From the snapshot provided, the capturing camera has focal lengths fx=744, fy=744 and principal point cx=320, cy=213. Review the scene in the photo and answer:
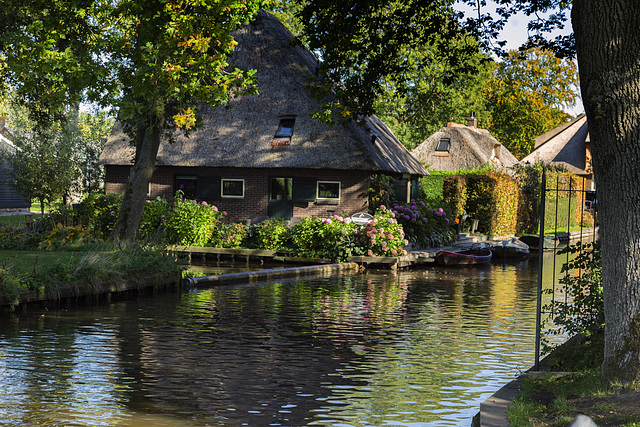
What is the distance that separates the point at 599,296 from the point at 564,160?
173ft

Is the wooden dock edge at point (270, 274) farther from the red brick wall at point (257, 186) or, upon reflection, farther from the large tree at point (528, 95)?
the large tree at point (528, 95)

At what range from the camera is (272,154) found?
2920 cm

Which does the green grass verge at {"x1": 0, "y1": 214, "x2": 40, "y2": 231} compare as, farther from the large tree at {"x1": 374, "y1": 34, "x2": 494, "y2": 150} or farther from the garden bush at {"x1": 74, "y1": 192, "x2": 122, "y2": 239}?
the large tree at {"x1": 374, "y1": 34, "x2": 494, "y2": 150}

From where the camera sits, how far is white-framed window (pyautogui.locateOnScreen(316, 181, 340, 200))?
29.2 meters

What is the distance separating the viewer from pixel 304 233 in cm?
2462

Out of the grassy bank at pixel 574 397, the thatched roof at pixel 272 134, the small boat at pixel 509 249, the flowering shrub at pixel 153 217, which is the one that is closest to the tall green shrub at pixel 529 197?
the small boat at pixel 509 249

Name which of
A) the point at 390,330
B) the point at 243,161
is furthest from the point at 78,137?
the point at 390,330

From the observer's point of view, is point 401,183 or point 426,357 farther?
point 401,183

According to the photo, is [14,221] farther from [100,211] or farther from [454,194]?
[454,194]

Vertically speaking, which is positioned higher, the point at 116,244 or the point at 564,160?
the point at 564,160

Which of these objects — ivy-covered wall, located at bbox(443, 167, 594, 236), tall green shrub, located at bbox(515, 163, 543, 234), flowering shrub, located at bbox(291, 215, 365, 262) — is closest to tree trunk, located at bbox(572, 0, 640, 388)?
flowering shrub, located at bbox(291, 215, 365, 262)

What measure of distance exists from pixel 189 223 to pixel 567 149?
40.6 m

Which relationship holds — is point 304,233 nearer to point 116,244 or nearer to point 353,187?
point 353,187

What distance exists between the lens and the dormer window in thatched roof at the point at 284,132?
95.9ft
